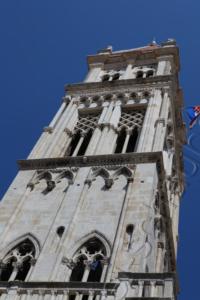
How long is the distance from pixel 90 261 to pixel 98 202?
3.35 metres

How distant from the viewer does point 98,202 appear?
72.8 ft

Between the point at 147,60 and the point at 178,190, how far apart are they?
31.2 ft

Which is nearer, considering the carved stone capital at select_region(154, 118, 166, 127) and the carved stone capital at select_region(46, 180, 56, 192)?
the carved stone capital at select_region(46, 180, 56, 192)

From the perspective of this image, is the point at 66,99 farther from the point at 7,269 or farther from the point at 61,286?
the point at 61,286

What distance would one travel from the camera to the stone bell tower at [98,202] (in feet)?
59.0

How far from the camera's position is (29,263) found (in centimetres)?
1988

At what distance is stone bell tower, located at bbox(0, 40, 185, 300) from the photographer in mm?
17984

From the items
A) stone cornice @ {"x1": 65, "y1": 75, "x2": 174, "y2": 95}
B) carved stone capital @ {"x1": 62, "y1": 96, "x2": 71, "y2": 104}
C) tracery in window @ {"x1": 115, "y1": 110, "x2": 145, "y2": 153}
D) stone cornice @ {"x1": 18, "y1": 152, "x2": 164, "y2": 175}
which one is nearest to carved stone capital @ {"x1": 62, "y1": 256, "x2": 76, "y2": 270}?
stone cornice @ {"x1": 18, "y1": 152, "x2": 164, "y2": 175}

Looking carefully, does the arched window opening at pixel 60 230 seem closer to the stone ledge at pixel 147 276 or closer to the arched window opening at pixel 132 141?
the stone ledge at pixel 147 276

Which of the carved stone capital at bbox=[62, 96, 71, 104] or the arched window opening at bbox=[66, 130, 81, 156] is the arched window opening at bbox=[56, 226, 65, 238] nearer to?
the arched window opening at bbox=[66, 130, 81, 156]

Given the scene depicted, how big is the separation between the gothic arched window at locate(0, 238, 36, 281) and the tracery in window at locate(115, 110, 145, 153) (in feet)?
27.2

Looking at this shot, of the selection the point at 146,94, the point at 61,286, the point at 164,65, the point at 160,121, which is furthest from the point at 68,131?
the point at 61,286

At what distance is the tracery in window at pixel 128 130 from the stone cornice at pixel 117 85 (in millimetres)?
2554

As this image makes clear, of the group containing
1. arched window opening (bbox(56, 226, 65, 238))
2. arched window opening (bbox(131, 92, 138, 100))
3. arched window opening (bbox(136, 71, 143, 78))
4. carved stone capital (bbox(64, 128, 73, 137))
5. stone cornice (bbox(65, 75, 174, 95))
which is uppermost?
arched window opening (bbox(136, 71, 143, 78))
